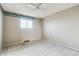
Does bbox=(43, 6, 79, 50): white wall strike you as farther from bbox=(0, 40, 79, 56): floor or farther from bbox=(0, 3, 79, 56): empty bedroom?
bbox=(0, 40, 79, 56): floor

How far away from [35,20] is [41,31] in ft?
4.30

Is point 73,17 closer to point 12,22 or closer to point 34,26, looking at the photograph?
point 34,26

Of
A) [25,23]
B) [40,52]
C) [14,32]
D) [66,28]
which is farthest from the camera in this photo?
[25,23]

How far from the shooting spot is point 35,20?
21.2ft

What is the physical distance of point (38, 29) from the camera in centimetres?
665

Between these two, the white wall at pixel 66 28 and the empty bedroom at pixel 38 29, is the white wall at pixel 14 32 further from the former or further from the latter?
the white wall at pixel 66 28

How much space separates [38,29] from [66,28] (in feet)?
10.5

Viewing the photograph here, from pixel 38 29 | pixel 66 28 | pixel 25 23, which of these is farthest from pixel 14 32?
pixel 66 28

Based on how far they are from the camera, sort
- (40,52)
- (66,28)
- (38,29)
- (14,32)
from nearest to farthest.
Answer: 1. (40,52)
2. (66,28)
3. (14,32)
4. (38,29)

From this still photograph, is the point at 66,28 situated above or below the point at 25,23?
below

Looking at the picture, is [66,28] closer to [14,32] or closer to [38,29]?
[38,29]

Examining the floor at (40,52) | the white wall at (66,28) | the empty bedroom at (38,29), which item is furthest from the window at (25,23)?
Answer: the floor at (40,52)

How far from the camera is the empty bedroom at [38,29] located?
3.29 meters

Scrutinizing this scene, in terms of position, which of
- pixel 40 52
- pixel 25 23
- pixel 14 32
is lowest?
pixel 40 52
